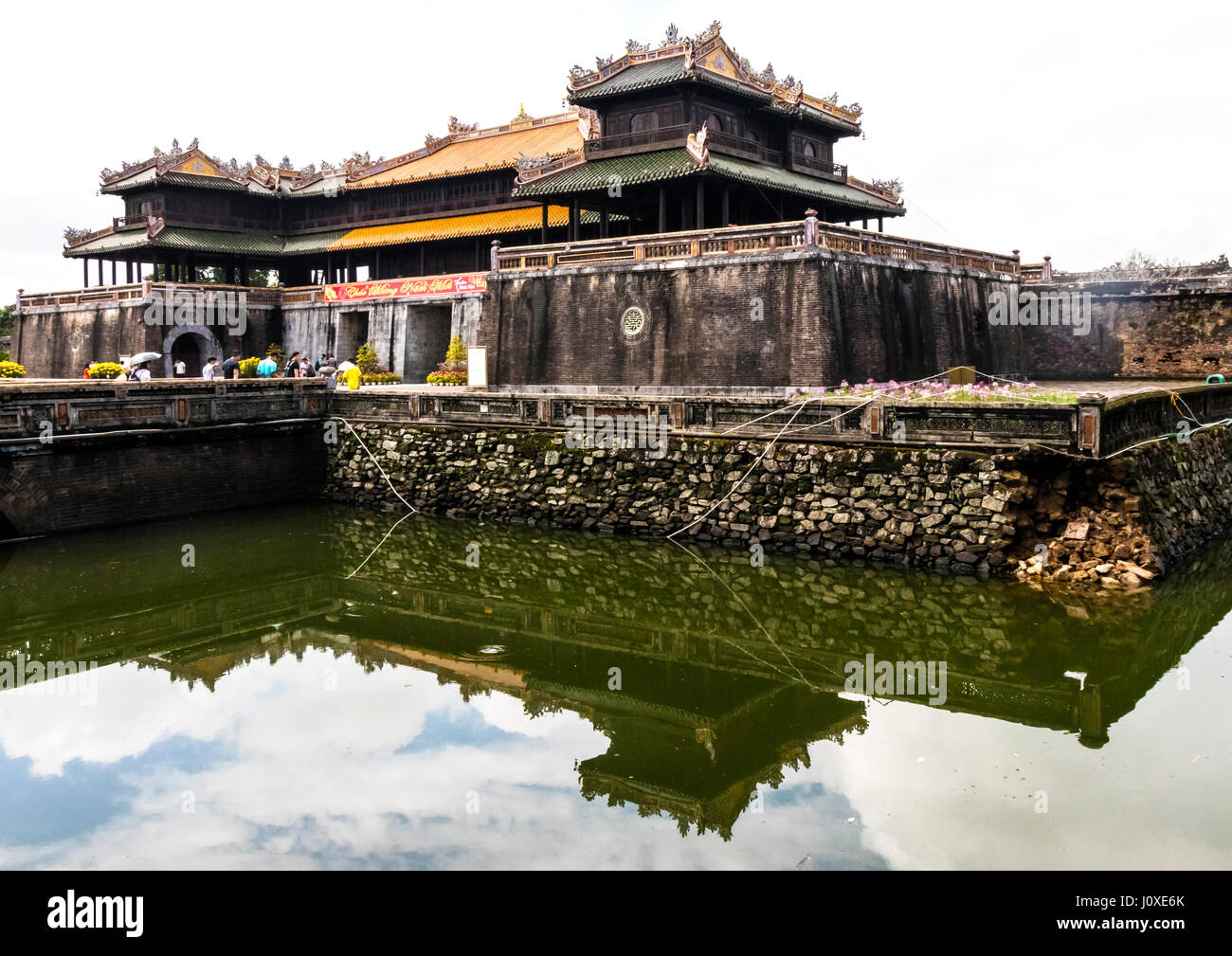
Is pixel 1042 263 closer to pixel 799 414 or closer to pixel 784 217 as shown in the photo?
pixel 784 217

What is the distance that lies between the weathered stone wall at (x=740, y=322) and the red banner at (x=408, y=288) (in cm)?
554

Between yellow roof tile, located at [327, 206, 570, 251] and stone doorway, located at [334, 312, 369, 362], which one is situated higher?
yellow roof tile, located at [327, 206, 570, 251]

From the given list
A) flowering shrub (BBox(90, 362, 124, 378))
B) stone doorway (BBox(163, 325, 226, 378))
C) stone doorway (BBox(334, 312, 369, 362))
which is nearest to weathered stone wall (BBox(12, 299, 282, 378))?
stone doorway (BBox(163, 325, 226, 378))

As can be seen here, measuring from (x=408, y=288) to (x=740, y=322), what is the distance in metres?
14.9

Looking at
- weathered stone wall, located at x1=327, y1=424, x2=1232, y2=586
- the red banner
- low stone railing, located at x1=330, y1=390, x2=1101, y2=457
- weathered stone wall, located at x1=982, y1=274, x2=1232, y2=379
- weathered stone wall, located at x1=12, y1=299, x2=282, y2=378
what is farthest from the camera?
weathered stone wall, located at x1=12, y1=299, x2=282, y2=378

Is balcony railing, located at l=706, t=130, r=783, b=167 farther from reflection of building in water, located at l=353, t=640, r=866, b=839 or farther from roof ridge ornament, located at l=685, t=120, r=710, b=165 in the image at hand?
reflection of building in water, located at l=353, t=640, r=866, b=839

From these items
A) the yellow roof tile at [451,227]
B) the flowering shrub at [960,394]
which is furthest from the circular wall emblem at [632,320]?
the yellow roof tile at [451,227]

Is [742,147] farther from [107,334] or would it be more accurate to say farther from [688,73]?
[107,334]

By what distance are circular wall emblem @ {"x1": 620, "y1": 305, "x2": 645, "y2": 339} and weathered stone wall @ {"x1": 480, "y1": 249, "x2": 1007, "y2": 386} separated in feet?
0.27

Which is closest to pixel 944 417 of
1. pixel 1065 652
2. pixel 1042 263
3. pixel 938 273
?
pixel 1065 652

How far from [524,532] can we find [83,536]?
753 cm

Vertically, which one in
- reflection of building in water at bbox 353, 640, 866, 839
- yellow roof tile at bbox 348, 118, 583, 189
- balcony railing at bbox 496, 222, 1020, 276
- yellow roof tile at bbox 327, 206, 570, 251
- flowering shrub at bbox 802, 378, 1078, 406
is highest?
yellow roof tile at bbox 348, 118, 583, 189

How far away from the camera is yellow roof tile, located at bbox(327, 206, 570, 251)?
106 feet

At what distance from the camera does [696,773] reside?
8.72 metres
